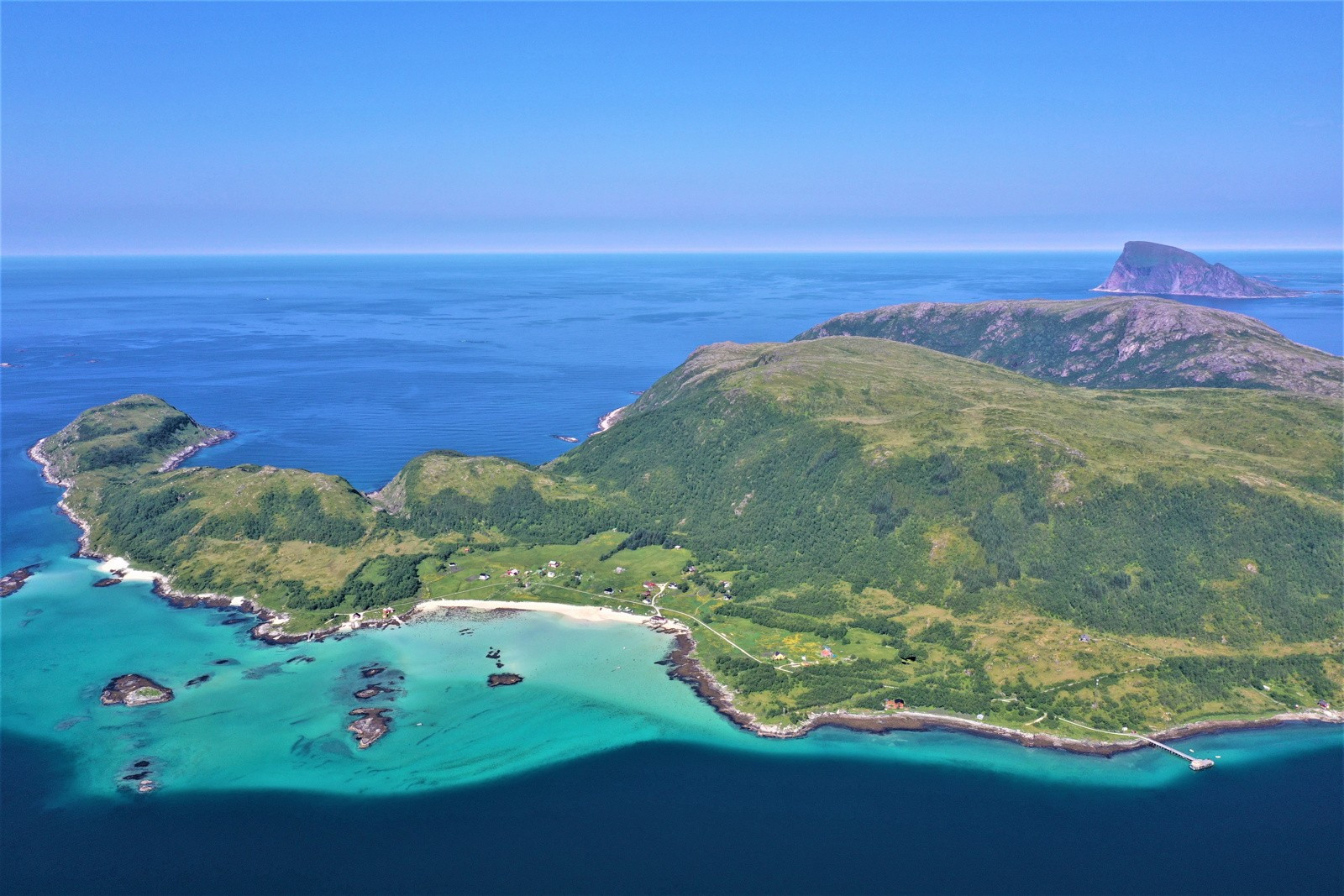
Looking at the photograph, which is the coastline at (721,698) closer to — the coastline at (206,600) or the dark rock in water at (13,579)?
the coastline at (206,600)

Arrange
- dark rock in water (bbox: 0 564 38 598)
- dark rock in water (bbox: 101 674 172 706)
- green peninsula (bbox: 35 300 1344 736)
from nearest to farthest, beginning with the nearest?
dark rock in water (bbox: 101 674 172 706) → green peninsula (bbox: 35 300 1344 736) → dark rock in water (bbox: 0 564 38 598)

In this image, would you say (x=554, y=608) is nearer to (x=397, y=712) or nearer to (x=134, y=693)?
(x=397, y=712)

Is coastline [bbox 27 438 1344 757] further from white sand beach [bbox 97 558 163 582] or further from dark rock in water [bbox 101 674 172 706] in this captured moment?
dark rock in water [bbox 101 674 172 706]

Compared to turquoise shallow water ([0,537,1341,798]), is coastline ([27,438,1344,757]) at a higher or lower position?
higher

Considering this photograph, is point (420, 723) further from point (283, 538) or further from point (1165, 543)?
point (1165, 543)

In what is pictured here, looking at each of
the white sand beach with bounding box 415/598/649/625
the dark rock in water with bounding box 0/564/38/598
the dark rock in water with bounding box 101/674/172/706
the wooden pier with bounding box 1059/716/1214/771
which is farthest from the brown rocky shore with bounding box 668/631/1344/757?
the dark rock in water with bounding box 0/564/38/598

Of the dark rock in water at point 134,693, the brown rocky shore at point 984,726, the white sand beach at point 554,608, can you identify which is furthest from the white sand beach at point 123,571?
the brown rocky shore at point 984,726
